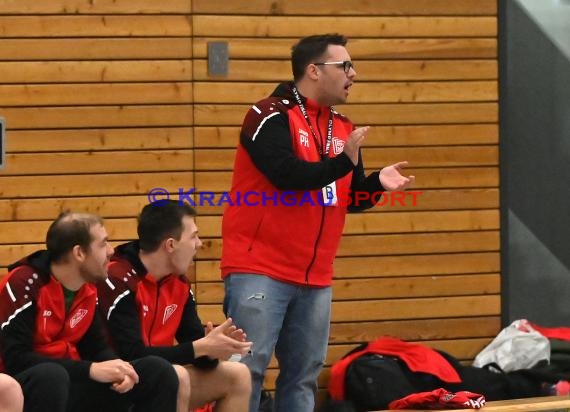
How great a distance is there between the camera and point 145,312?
485 cm

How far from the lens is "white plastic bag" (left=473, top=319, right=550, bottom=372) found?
6.91 m

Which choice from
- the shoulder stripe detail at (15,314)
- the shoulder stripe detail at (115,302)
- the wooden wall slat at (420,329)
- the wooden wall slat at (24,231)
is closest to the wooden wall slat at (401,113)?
the wooden wall slat at (24,231)

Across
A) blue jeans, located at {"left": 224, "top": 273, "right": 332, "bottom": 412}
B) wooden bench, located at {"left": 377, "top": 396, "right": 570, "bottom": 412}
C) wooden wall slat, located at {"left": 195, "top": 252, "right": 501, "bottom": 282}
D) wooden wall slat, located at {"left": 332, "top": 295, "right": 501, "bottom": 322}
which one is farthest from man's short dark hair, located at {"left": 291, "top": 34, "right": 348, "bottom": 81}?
wooden wall slat, located at {"left": 332, "top": 295, "right": 501, "bottom": 322}

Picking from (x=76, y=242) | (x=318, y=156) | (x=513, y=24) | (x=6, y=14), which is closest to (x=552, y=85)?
(x=513, y=24)

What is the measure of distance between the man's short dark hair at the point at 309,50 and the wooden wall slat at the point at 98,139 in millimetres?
1726

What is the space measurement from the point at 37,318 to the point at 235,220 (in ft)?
3.30

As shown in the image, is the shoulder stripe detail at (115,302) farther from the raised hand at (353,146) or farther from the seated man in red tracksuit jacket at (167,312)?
the raised hand at (353,146)

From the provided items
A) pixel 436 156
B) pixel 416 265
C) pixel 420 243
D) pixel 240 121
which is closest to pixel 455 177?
pixel 436 156

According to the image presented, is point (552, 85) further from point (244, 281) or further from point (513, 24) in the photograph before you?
point (244, 281)

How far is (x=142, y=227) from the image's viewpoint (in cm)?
486

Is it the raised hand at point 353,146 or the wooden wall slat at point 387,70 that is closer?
the raised hand at point 353,146

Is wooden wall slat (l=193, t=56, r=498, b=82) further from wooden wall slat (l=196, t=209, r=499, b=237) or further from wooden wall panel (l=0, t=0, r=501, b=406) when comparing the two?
wooden wall slat (l=196, t=209, r=499, b=237)

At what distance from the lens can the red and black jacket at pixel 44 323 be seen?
434 cm

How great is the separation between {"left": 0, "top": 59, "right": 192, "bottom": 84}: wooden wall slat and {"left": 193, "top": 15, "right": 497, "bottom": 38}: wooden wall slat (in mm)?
258
